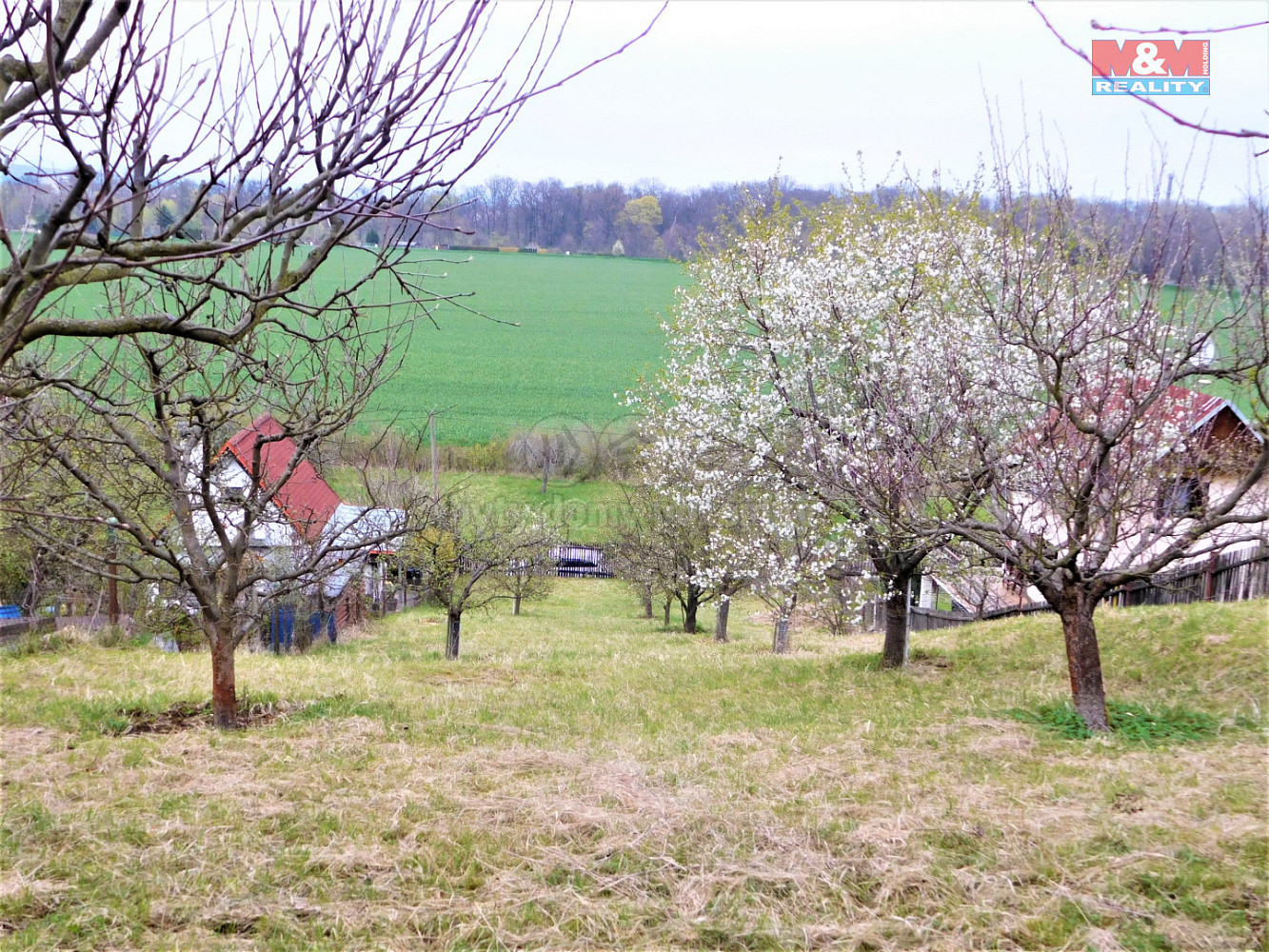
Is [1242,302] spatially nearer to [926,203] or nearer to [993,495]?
[993,495]

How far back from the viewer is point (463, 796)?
5.40 m

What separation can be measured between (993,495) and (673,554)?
15456mm

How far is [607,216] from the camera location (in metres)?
37.0

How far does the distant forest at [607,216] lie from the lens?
4.99 meters

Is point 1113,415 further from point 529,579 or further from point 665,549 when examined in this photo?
point 529,579

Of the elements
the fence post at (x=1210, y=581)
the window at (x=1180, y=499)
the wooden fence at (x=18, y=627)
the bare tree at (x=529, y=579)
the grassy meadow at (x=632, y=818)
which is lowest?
the bare tree at (x=529, y=579)

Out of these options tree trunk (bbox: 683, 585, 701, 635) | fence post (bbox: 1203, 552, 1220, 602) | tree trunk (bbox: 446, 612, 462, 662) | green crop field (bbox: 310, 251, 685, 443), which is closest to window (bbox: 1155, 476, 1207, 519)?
fence post (bbox: 1203, 552, 1220, 602)

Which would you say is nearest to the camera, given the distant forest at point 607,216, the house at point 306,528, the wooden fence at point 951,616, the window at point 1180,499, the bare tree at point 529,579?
the distant forest at point 607,216

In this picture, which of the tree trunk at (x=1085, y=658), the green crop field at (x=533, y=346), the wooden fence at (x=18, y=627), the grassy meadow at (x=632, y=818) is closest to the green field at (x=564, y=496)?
the green crop field at (x=533, y=346)

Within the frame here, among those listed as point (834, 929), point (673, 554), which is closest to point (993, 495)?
point (834, 929)

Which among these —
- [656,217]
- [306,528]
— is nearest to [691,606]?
[656,217]

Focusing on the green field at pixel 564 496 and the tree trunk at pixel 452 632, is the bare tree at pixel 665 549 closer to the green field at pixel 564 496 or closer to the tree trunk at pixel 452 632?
the green field at pixel 564 496

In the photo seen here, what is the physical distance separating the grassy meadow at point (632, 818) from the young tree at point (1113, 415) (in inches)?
53.1

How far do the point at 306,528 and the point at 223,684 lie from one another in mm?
1858
